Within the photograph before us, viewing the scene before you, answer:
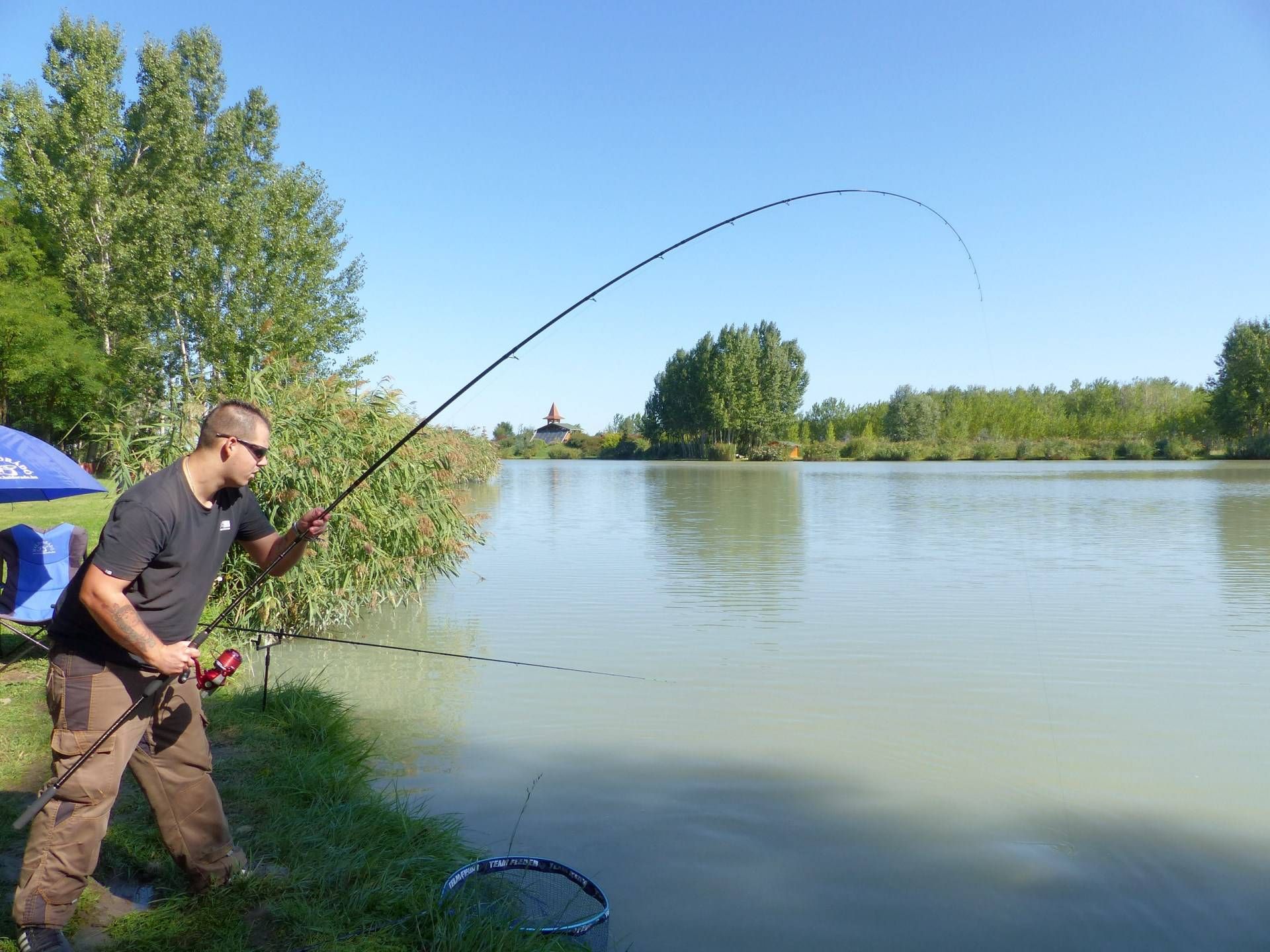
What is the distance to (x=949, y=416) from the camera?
73688 millimetres

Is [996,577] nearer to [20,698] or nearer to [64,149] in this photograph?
[20,698]

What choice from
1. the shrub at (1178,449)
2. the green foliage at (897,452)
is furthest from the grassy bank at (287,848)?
the shrub at (1178,449)

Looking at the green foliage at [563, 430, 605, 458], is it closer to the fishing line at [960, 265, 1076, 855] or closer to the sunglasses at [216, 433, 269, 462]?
the fishing line at [960, 265, 1076, 855]

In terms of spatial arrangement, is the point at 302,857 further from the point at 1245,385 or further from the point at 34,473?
the point at 1245,385

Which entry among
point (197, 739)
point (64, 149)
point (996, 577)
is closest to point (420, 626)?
point (197, 739)

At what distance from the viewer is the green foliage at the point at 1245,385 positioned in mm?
61438

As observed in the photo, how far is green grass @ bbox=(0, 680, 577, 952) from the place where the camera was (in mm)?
2867

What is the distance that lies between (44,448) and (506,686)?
3515 millimetres

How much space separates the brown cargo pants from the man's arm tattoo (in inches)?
8.2

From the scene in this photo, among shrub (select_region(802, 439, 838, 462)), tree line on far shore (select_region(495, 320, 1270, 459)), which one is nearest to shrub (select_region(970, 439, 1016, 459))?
tree line on far shore (select_region(495, 320, 1270, 459))

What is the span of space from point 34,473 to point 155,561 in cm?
395

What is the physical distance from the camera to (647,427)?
3474 inches

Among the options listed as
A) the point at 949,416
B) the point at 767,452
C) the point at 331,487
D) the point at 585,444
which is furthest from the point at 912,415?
the point at 331,487

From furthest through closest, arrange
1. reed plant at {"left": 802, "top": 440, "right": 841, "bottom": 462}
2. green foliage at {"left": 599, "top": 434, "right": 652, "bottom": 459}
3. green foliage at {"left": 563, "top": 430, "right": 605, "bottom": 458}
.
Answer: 1. green foliage at {"left": 563, "top": 430, "right": 605, "bottom": 458}
2. green foliage at {"left": 599, "top": 434, "right": 652, "bottom": 459}
3. reed plant at {"left": 802, "top": 440, "right": 841, "bottom": 462}
